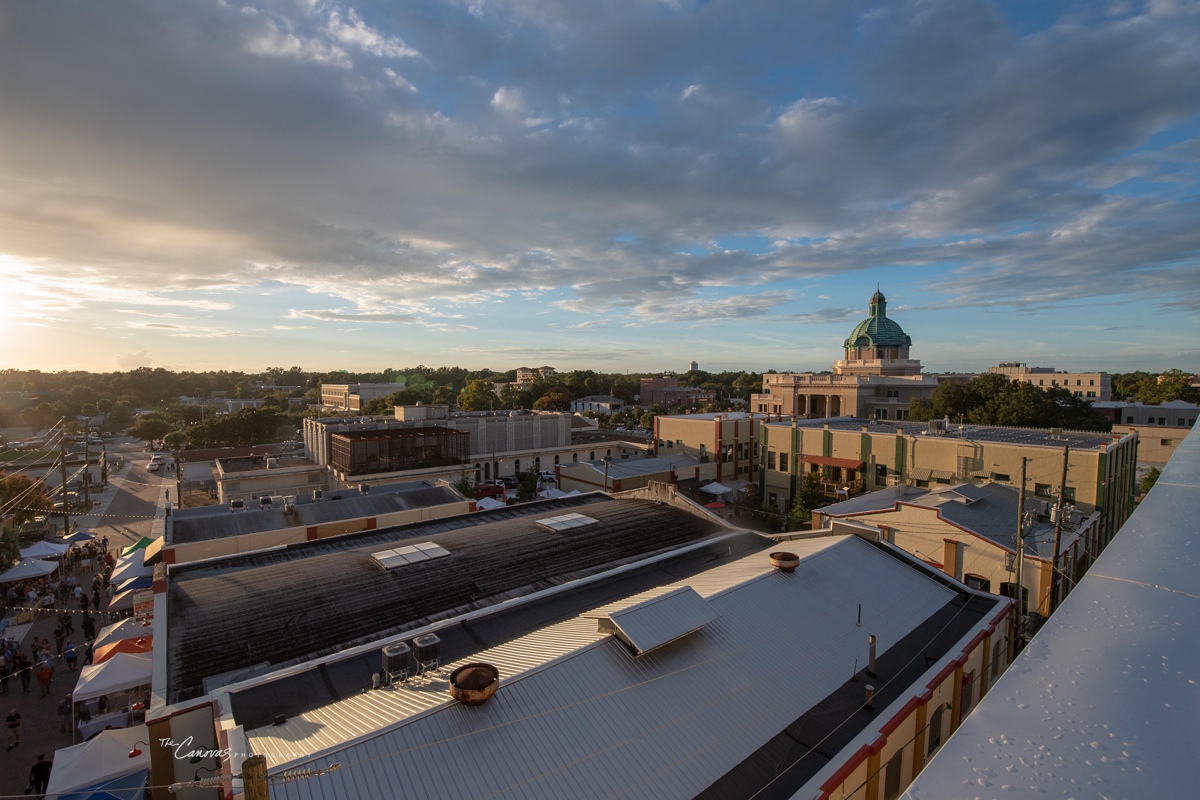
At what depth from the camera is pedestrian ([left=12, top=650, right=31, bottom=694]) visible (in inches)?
640

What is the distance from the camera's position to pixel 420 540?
57.3ft

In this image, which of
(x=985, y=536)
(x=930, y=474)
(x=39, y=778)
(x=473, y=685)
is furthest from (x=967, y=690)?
(x=930, y=474)

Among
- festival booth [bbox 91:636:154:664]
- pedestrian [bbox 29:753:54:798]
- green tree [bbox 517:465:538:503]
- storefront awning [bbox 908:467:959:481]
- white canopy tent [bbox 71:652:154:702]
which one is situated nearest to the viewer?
pedestrian [bbox 29:753:54:798]

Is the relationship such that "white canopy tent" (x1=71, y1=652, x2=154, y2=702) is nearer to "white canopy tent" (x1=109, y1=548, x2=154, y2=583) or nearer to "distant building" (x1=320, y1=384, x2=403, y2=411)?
"white canopy tent" (x1=109, y1=548, x2=154, y2=583)

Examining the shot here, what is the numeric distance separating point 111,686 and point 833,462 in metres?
31.6

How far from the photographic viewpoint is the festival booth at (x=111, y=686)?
1332 centimetres

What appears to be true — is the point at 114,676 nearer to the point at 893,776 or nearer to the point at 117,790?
the point at 117,790

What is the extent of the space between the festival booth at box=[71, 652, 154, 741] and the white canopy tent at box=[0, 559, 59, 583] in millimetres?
12353

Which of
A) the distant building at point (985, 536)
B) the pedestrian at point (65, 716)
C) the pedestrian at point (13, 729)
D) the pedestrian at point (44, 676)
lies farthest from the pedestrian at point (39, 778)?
the distant building at point (985, 536)

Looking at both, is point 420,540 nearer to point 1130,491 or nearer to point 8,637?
point 8,637

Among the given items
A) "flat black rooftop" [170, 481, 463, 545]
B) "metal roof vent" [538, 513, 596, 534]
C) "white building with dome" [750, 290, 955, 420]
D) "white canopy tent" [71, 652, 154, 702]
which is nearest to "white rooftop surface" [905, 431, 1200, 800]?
"metal roof vent" [538, 513, 596, 534]

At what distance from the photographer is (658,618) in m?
9.77

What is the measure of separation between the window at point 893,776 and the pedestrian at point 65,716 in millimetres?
18379

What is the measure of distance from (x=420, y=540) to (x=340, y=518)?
6738 mm
